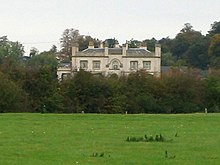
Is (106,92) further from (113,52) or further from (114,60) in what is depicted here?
(113,52)

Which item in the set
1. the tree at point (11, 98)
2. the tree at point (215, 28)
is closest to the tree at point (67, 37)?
the tree at point (215, 28)

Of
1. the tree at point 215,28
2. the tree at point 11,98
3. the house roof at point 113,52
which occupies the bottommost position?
the tree at point 11,98

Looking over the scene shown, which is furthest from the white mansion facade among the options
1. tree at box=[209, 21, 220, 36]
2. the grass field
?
the grass field

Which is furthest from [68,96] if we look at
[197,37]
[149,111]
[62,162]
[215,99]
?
[197,37]

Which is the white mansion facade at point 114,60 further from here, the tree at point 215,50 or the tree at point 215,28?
the tree at point 215,28

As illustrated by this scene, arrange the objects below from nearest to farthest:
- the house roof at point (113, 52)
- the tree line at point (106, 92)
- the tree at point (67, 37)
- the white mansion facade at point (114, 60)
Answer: the tree line at point (106, 92) → the white mansion facade at point (114, 60) → the house roof at point (113, 52) → the tree at point (67, 37)

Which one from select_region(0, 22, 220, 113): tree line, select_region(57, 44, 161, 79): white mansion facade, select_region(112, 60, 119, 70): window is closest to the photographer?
select_region(0, 22, 220, 113): tree line

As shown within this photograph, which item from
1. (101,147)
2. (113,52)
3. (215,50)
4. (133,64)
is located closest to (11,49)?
(113,52)

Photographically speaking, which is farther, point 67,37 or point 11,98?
point 67,37

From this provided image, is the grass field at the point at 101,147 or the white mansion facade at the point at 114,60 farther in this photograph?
the white mansion facade at the point at 114,60

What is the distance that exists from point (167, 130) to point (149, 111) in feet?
137

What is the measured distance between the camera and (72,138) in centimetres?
2092

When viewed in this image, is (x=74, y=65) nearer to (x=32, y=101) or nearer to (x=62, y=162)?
(x=32, y=101)

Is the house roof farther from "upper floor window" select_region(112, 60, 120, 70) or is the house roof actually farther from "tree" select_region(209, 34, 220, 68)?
"tree" select_region(209, 34, 220, 68)
